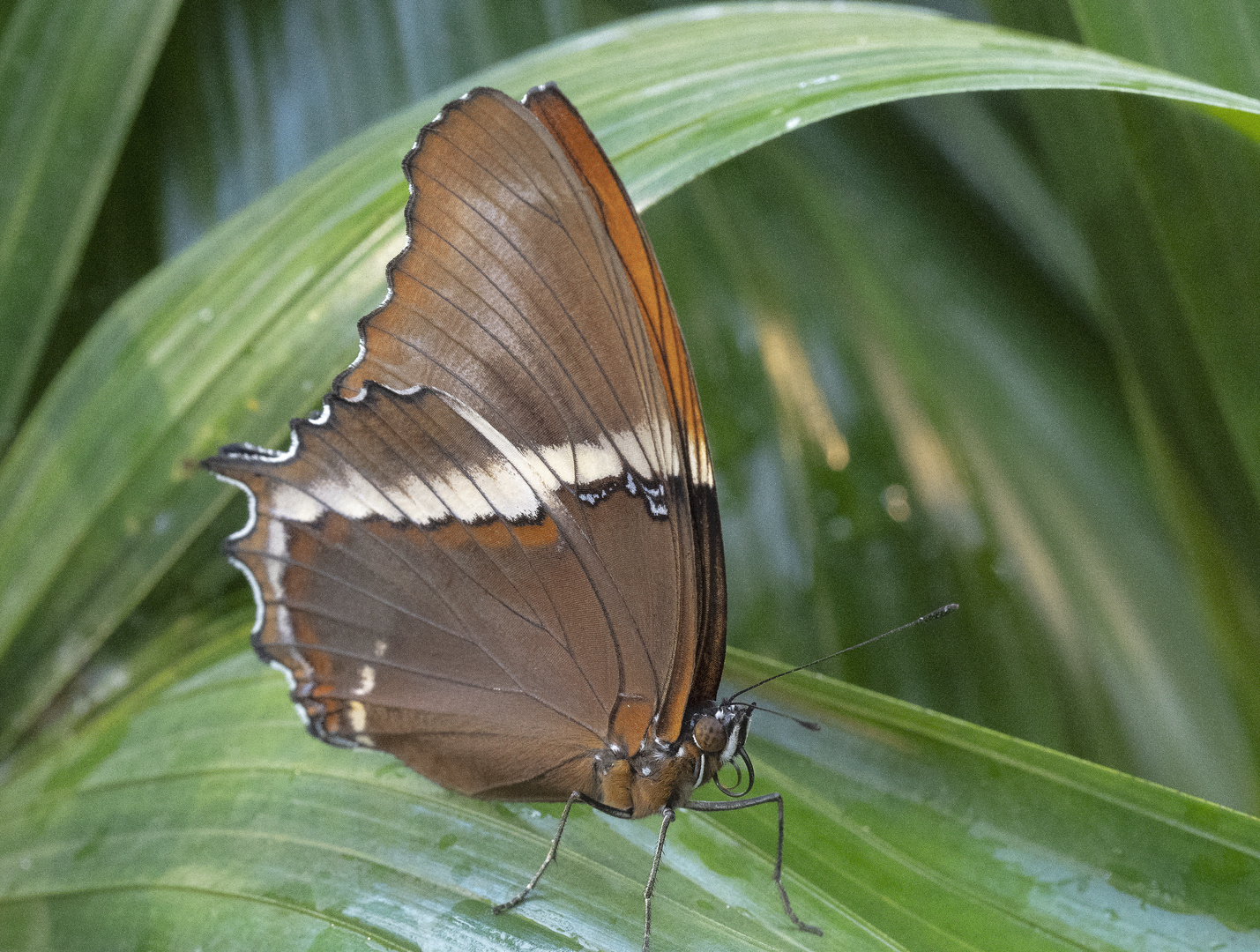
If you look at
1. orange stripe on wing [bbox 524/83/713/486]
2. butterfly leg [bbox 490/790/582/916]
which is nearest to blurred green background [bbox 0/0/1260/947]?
orange stripe on wing [bbox 524/83/713/486]

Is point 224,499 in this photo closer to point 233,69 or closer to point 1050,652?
point 233,69

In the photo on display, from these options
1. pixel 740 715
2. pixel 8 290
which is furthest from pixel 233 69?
pixel 740 715

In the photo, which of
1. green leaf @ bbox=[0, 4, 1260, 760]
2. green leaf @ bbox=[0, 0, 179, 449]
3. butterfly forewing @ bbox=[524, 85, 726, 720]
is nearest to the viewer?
butterfly forewing @ bbox=[524, 85, 726, 720]

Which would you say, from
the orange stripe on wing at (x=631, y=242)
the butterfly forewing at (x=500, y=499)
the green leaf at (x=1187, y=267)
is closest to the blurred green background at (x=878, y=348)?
the green leaf at (x=1187, y=267)

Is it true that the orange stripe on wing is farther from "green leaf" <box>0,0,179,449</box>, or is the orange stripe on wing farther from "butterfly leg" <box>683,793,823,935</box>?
"green leaf" <box>0,0,179,449</box>

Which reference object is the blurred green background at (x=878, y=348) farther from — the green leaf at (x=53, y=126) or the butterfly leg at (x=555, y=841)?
the butterfly leg at (x=555, y=841)

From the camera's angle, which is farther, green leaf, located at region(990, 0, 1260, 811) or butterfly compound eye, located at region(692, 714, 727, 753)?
green leaf, located at region(990, 0, 1260, 811)
